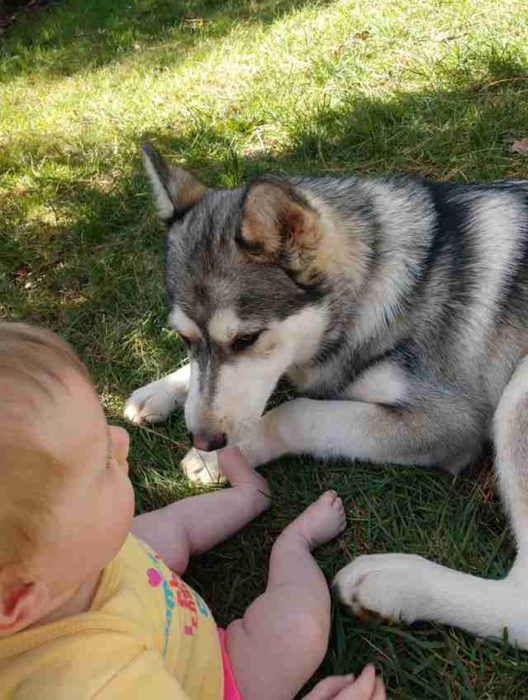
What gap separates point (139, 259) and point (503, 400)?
93.4 inches

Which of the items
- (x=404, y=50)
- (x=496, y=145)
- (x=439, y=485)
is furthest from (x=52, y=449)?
(x=404, y=50)

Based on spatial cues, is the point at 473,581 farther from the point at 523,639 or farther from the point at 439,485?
the point at 439,485

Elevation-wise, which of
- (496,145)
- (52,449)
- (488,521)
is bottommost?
(488,521)

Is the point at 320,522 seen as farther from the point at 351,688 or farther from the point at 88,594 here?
the point at 88,594

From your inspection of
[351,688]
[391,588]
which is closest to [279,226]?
[391,588]

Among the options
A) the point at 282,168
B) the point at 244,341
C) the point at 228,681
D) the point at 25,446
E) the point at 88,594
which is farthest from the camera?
the point at 282,168

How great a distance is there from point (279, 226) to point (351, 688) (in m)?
1.52

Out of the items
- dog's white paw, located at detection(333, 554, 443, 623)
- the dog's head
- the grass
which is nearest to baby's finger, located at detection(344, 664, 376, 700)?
the grass

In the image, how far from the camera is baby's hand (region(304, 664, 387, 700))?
6.73 feet

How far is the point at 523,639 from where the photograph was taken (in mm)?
2164

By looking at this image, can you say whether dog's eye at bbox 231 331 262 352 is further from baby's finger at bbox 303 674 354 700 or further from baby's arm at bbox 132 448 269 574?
baby's finger at bbox 303 674 354 700

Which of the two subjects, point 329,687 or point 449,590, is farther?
point 449,590

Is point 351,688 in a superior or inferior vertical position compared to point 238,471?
inferior

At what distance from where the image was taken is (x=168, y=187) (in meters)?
3.04
